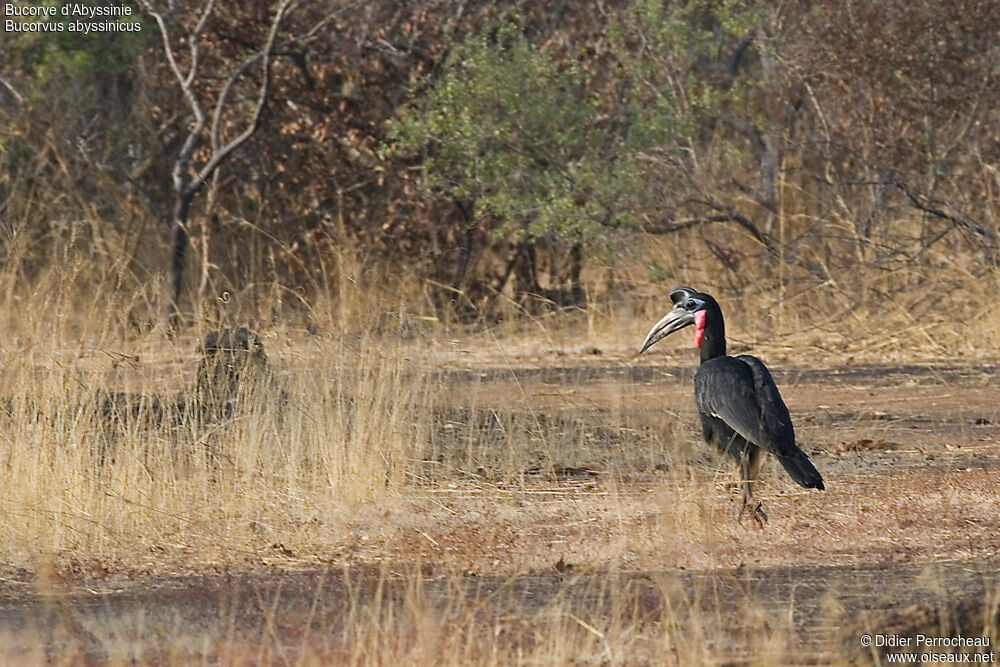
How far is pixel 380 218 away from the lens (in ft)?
54.3

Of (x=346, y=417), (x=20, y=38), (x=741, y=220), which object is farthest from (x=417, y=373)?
(x=20, y=38)

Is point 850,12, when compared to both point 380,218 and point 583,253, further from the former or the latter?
point 380,218

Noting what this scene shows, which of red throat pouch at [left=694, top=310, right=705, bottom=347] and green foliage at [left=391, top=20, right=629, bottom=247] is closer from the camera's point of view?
red throat pouch at [left=694, top=310, right=705, bottom=347]

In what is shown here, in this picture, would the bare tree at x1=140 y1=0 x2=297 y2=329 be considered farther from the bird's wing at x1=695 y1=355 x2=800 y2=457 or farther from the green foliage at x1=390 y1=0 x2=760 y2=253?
the bird's wing at x1=695 y1=355 x2=800 y2=457

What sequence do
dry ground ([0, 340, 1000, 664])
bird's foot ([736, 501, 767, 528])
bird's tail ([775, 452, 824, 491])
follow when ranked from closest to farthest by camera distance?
dry ground ([0, 340, 1000, 664])
bird's tail ([775, 452, 824, 491])
bird's foot ([736, 501, 767, 528])

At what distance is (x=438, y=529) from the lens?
23.4ft

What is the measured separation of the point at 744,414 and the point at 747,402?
0.19 ft

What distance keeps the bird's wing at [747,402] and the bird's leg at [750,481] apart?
0.18 metres

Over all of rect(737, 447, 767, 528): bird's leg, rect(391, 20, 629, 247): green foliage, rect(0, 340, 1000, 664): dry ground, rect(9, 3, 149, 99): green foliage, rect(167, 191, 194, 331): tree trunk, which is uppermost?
rect(9, 3, 149, 99): green foliage

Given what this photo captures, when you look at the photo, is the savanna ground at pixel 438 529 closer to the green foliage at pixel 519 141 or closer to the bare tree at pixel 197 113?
the green foliage at pixel 519 141

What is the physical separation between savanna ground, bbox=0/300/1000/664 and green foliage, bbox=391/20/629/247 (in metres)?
4.55

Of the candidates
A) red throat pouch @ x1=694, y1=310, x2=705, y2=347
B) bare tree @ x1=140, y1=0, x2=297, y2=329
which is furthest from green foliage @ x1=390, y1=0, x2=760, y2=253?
red throat pouch @ x1=694, y1=310, x2=705, y2=347

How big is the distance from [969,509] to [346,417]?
294 centimetres

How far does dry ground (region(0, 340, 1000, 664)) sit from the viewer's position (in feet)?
16.6
